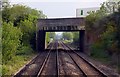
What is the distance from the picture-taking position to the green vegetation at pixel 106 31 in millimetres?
28980

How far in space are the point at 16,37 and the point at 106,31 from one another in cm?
1141

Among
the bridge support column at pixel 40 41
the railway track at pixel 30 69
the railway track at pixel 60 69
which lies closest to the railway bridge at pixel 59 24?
the bridge support column at pixel 40 41

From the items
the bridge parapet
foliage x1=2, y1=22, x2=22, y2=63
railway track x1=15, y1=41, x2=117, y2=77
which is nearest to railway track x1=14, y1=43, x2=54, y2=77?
railway track x1=15, y1=41, x2=117, y2=77

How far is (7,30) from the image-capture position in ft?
79.5

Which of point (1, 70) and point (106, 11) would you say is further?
point (106, 11)

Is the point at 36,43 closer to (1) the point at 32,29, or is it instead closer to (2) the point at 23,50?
(1) the point at 32,29

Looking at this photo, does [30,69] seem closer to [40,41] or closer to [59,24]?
[59,24]

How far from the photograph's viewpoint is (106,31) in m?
34.4

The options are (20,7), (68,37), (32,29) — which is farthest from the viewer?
(68,37)

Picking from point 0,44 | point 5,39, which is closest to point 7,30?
point 5,39

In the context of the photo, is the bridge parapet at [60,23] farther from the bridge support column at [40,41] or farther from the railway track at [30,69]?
the railway track at [30,69]

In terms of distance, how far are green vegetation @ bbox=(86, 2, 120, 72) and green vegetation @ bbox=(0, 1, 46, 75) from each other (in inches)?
318

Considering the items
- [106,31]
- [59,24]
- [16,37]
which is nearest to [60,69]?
[16,37]

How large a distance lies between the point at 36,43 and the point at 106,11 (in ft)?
47.6
